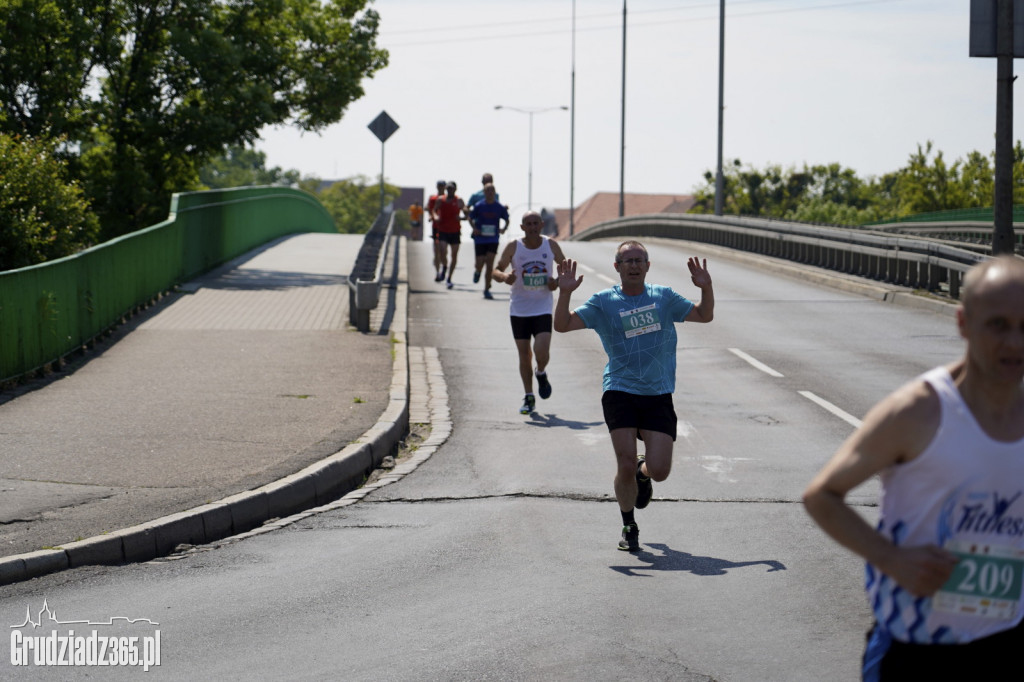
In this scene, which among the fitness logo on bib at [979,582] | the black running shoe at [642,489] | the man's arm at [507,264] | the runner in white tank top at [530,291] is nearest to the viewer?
the fitness logo on bib at [979,582]

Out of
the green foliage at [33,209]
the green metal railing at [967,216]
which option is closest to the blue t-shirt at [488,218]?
the green foliage at [33,209]

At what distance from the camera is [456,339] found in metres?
18.5

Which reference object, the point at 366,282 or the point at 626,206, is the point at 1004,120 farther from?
the point at 626,206

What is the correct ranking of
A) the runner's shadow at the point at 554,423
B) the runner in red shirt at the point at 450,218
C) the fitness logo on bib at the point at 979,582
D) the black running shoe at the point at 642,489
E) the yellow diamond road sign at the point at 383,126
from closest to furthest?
the fitness logo on bib at the point at 979,582
the black running shoe at the point at 642,489
the runner's shadow at the point at 554,423
the runner in red shirt at the point at 450,218
the yellow diamond road sign at the point at 383,126

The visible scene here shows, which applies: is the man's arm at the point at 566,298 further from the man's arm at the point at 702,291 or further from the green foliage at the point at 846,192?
the green foliage at the point at 846,192

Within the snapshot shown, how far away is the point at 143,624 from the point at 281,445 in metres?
4.24

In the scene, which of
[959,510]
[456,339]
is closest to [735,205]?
[456,339]

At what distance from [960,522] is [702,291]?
14.4ft

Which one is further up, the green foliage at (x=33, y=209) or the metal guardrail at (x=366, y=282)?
the green foliage at (x=33, y=209)

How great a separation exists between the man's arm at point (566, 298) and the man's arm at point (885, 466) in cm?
449

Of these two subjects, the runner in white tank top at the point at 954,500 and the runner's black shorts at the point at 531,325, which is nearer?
the runner in white tank top at the point at 954,500

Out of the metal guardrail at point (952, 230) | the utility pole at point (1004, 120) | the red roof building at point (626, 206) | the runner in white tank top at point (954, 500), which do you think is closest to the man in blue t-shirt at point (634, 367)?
the runner in white tank top at point (954, 500)

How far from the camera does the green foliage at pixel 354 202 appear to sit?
451 ft

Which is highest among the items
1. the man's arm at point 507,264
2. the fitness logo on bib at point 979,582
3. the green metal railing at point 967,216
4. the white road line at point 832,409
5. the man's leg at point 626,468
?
the green metal railing at point 967,216
